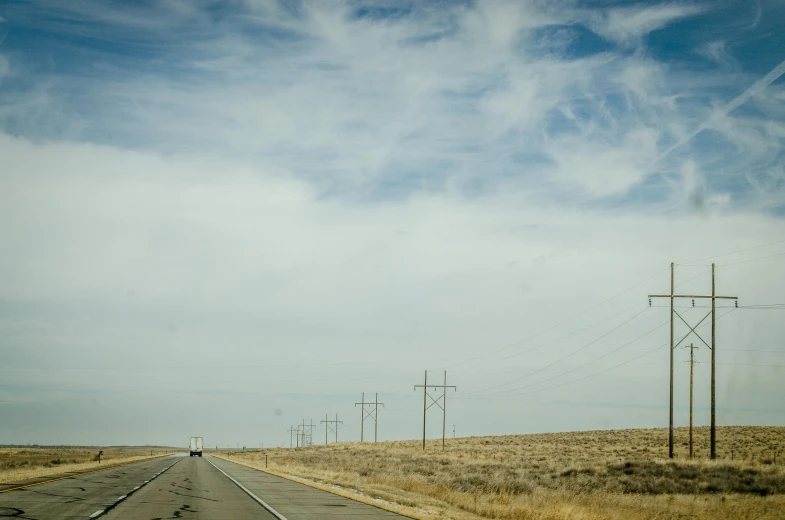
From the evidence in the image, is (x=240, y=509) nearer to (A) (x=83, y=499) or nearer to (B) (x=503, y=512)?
(A) (x=83, y=499)

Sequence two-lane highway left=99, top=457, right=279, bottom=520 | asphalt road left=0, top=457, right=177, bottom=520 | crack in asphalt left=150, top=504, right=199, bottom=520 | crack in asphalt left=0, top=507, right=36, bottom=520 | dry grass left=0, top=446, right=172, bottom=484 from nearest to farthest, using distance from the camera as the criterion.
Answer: crack in asphalt left=0, top=507, right=36, bottom=520, asphalt road left=0, top=457, right=177, bottom=520, crack in asphalt left=150, top=504, right=199, bottom=520, two-lane highway left=99, top=457, right=279, bottom=520, dry grass left=0, top=446, right=172, bottom=484

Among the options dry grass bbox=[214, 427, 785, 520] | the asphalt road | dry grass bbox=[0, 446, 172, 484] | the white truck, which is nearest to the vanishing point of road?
the asphalt road

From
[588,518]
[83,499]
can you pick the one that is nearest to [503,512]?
[588,518]

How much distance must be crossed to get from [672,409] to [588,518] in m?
22.4

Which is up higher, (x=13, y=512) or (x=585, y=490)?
(x=13, y=512)

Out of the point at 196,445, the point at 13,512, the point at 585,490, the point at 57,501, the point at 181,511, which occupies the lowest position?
the point at 196,445

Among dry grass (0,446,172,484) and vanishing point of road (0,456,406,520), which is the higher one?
vanishing point of road (0,456,406,520)

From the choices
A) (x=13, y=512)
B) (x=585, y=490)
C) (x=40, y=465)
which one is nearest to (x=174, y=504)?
(x=13, y=512)

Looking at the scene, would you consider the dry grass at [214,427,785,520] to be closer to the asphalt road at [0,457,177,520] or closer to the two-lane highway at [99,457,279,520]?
the two-lane highway at [99,457,279,520]

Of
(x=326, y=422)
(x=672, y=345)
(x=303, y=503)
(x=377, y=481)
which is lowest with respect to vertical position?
(x=326, y=422)

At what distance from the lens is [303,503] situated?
75.4ft

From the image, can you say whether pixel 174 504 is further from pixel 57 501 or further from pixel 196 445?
pixel 196 445

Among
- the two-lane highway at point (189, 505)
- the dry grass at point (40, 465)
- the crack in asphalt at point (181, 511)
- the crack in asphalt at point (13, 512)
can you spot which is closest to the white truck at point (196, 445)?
the dry grass at point (40, 465)

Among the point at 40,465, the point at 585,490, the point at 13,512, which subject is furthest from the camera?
the point at 40,465
